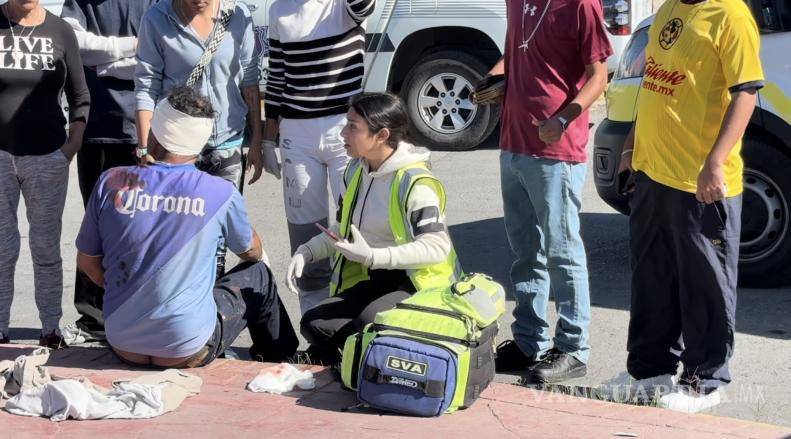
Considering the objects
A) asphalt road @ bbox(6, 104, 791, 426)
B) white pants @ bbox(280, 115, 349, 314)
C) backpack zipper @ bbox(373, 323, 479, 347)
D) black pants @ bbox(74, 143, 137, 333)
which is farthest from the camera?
black pants @ bbox(74, 143, 137, 333)

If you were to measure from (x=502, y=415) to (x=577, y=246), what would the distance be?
1013 mm

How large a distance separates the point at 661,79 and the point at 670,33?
178 mm

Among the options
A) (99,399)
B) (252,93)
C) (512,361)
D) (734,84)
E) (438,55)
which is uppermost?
(734,84)

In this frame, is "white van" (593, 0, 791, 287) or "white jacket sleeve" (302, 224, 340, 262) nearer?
"white jacket sleeve" (302, 224, 340, 262)

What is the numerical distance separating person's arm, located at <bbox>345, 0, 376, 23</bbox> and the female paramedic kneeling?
26.6 inches

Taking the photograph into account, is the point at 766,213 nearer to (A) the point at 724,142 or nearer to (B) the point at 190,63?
(A) the point at 724,142

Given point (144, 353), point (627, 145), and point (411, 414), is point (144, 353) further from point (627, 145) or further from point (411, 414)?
point (627, 145)

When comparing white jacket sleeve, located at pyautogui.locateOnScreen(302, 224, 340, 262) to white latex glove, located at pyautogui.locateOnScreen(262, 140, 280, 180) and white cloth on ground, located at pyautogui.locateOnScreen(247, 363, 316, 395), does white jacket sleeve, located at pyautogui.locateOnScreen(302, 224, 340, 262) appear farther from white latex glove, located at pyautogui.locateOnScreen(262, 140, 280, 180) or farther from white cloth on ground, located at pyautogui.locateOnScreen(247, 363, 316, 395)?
white latex glove, located at pyautogui.locateOnScreen(262, 140, 280, 180)

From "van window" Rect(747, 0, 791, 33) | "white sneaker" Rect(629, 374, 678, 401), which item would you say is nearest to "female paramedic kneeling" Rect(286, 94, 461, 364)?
"white sneaker" Rect(629, 374, 678, 401)

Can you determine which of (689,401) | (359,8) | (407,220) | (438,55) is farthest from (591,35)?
(438,55)

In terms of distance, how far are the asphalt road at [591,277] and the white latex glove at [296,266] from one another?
1.10m

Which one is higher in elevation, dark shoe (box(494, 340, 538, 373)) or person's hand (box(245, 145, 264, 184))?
person's hand (box(245, 145, 264, 184))

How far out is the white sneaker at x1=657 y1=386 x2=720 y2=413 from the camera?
15.6 feet

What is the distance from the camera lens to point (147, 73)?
5859 mm
